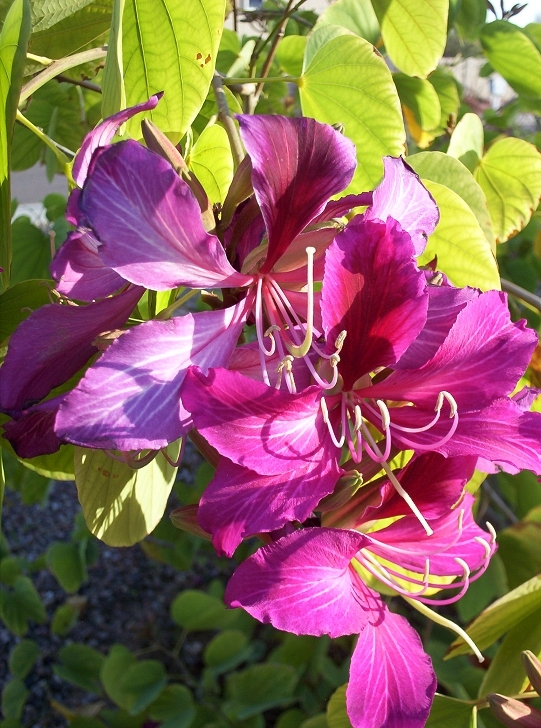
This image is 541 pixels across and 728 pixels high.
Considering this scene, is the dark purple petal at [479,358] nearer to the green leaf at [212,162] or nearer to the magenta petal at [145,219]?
the magenta petal at [145,219]

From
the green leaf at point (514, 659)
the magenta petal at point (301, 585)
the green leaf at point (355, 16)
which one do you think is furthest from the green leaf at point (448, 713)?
the green leaf at point (355, 16)

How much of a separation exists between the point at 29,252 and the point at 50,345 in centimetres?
96

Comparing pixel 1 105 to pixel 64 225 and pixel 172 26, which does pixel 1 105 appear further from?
pixel 64 225

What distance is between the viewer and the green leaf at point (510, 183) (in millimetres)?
1121

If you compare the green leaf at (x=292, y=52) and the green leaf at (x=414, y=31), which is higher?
the green leaf at (x=414, y=31)

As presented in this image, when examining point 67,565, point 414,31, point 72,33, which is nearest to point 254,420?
point 72,33

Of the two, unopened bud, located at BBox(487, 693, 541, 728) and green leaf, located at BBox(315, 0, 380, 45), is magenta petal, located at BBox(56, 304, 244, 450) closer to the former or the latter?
unopened bud, located at BBox(487, 693, 541, 728)

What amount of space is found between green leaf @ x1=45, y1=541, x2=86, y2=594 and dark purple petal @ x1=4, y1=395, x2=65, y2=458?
1.27m

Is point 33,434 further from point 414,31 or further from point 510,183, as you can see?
point 510,183

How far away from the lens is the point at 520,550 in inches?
48.3

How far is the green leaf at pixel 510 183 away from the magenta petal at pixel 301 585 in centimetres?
74

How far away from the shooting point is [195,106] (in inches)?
25.2

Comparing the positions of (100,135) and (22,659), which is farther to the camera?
(22,659)

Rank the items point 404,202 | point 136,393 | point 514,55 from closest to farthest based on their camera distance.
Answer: point 136,393 → point 404,202 → point 514,55
